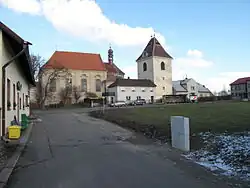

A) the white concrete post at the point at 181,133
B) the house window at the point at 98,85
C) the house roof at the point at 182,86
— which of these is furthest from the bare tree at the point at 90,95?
the white concrete post at the point at 181,133

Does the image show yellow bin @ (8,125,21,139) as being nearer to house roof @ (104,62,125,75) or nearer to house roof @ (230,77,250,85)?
house roof @ (104,62,125,75)

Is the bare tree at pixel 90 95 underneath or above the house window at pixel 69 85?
underneath

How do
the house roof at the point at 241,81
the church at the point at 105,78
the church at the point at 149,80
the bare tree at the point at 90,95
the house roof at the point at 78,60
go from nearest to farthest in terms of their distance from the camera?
the church at the point at 105,78, the church at the point at 149,80, the bare tree at the point at 90,95, the house roof at the point at 78,60, the house roof at the point at 241,81

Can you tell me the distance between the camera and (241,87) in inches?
4422

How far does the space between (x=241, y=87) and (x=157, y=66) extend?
4333 cm

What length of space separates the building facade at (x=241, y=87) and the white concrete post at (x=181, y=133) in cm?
10260

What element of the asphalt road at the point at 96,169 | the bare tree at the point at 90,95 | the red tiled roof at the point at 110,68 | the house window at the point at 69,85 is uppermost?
the red tiled roof at the point at 110,68

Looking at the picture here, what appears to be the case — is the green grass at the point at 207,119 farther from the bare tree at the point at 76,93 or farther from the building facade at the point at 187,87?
the building facade at the point at 187,87

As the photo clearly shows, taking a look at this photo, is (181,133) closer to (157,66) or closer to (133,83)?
(133,83)

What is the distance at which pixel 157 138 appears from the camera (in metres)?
14.6

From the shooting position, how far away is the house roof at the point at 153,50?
88.1 m

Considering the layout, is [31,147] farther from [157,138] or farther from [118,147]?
[157,138]

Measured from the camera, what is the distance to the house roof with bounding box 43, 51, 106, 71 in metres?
82.8

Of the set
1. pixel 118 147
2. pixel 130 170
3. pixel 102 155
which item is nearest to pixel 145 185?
pixel 130 170
